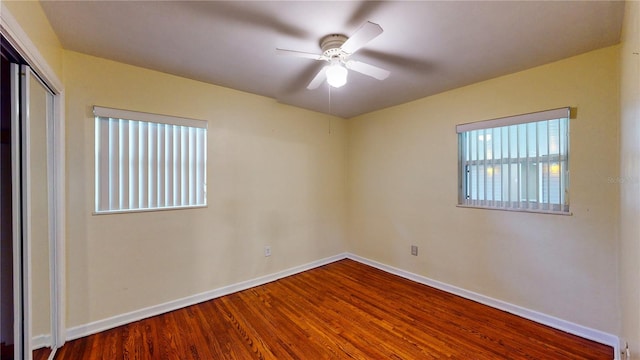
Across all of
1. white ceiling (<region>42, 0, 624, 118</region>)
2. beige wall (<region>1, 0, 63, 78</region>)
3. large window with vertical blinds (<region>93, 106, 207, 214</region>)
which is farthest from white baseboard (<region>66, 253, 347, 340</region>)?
white ceiling (<region>42, 0, 624, 118</region>)

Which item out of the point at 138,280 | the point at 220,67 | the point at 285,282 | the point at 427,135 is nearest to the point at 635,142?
the point at 427,135

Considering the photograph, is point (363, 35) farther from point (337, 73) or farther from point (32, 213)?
point (32, 213)

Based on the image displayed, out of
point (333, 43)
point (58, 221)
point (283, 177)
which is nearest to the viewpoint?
point (333, 43)

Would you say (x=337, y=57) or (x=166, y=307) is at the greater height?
(x=337, y=57)

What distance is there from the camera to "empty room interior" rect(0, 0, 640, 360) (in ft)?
5.15

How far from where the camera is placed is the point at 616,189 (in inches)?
77.8

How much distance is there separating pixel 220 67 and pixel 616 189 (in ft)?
11.2

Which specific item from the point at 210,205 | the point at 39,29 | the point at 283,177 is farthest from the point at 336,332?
the point at 39,29

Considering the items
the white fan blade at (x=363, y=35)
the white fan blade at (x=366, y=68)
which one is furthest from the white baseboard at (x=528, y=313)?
the white fan blade at (x=363, y=35)

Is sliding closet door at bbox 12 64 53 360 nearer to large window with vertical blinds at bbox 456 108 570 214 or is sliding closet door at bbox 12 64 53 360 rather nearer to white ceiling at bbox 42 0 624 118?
white ceiling at bbox 42 0 624 118

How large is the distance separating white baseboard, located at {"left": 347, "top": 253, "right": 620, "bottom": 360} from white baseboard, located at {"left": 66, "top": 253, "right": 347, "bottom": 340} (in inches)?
62.1

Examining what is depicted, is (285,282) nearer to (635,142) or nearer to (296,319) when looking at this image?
(296,319)

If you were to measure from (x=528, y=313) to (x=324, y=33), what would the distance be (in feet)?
9.85

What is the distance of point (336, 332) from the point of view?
7.12 feet
